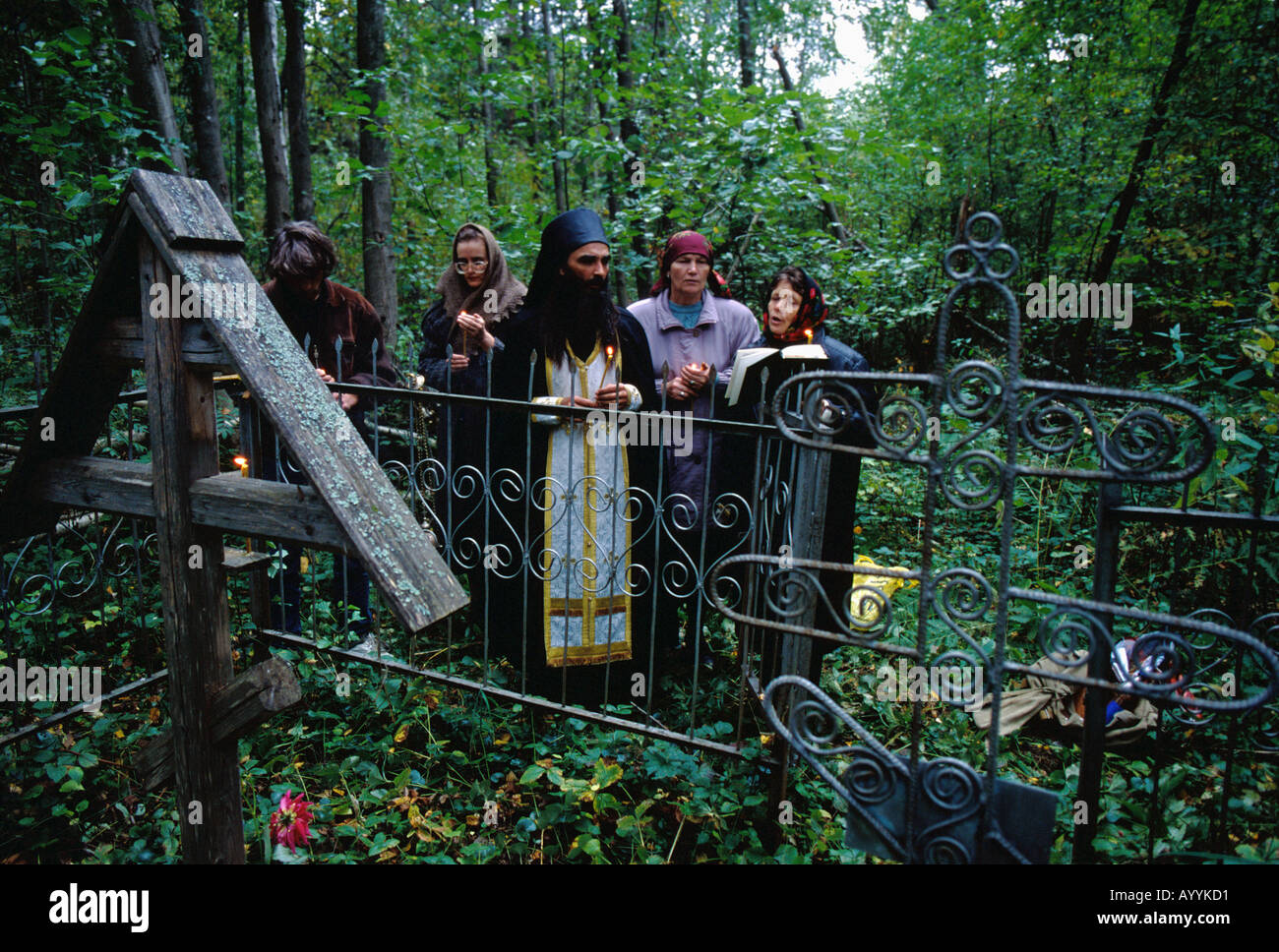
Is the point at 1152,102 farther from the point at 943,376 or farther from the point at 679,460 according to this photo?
the point at 943,376

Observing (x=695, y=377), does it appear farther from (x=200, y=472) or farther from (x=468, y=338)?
(x=200, y=472)

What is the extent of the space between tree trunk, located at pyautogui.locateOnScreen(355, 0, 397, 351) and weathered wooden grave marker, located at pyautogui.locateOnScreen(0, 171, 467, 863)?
4537 millimetres

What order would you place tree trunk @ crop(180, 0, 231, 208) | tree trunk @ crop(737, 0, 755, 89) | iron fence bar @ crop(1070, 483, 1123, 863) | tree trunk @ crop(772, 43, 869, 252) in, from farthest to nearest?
1. tree trunk @ crop(737, 0, 755, 89)
2. tree trunk @ crop(180, 0, 231, 208)
3. tree trunk @ crop(772, 43, 869, 252)
4. iron fence bar @ crop(1070, 483, 1123, 863)

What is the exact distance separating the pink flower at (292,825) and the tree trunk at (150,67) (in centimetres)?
508

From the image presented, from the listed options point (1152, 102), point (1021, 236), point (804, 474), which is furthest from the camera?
point (1021, 236)

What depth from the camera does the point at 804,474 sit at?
2.46 metres

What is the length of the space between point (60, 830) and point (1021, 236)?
12.6 meters

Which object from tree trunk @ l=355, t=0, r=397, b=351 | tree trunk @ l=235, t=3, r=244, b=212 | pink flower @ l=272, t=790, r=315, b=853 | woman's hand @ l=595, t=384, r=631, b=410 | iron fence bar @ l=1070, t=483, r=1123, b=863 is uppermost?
tree trunk @ l=235, t=3, r=244, b=212

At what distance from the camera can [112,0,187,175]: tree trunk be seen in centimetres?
548

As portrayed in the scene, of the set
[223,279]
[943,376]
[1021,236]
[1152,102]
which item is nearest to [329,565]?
[223,279]

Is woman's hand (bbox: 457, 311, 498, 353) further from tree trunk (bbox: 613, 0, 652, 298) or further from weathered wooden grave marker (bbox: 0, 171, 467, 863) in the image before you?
tree trunk (bbox: 613, 0, 652, 298)

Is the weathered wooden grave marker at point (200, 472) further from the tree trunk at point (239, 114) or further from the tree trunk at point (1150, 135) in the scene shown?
the tree trunk at point (239, 114)

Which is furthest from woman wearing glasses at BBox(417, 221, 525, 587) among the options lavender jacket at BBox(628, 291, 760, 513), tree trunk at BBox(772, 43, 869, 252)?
tree trunk at BBox(772, 43, 869, 252)

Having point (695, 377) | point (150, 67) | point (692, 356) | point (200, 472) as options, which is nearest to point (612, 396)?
point (695, 377)
